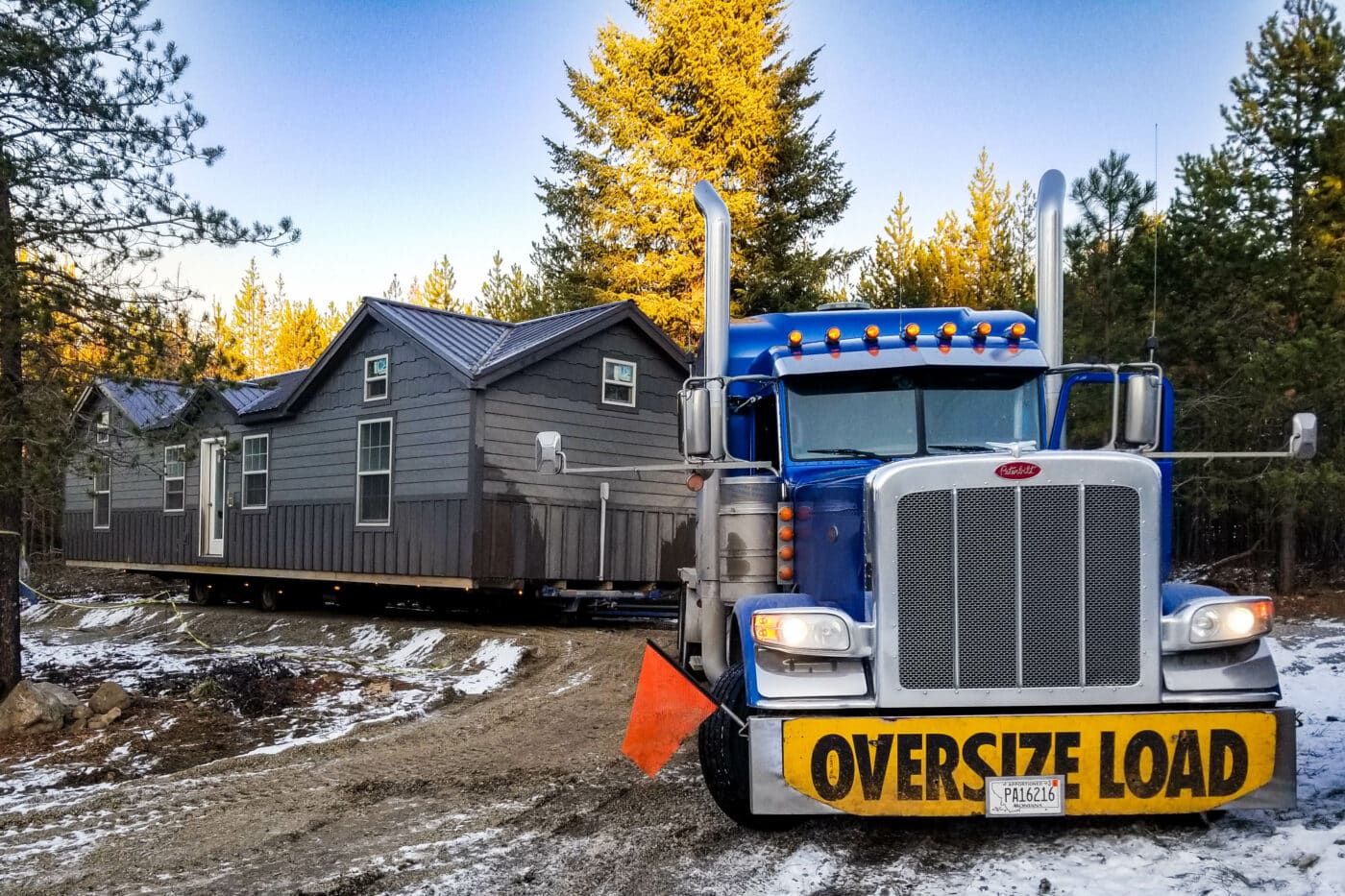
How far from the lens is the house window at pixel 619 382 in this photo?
16.1 m

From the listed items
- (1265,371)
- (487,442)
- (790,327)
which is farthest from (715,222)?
(1265,371)

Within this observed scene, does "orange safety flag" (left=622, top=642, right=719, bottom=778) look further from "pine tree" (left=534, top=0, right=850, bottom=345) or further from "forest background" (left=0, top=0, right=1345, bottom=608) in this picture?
"pine tree" (left=534, top=0, right=850, bottom=345)

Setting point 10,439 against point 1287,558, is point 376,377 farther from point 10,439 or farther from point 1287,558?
point 1287,558

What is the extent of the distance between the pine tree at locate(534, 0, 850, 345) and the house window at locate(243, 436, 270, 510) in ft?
31.3

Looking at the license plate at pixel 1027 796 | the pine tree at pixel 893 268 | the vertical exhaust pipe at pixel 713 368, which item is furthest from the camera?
the pine tree at pixel 893 268

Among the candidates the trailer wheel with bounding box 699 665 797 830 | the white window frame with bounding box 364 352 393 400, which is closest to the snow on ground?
the white window frame with bounding box 364 352 393 400

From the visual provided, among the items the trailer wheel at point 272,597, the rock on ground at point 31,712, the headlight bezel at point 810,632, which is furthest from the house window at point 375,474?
the headlight bezel at point 810,632

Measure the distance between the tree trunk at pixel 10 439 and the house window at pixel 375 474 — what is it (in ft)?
22.2

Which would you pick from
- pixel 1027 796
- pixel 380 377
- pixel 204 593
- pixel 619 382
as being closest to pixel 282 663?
pixel 380 377

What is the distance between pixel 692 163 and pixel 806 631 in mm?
22835

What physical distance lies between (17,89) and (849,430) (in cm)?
686

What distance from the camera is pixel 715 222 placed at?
657 centimetres

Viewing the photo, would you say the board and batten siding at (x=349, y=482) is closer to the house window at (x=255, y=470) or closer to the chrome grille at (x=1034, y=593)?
the house window at (x=255, y=470)

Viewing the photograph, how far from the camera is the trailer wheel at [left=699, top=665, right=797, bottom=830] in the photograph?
15.3 ft
